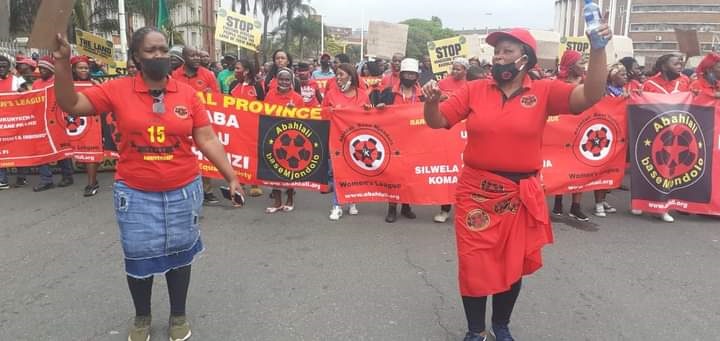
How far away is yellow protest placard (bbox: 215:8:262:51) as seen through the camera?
12531 millimetres

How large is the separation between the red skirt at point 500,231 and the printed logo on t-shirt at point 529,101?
1.31 feet

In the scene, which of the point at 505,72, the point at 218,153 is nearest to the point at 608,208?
the point at 505,72

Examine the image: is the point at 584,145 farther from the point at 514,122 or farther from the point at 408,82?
the point at 514,122

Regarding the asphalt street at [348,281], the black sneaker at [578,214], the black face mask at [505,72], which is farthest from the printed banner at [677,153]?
the black face mask at [505,72]

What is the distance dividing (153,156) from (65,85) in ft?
1.77

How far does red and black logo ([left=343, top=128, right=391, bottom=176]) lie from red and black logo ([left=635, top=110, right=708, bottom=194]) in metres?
2.85

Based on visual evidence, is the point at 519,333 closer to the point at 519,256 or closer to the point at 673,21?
the point at 519,256

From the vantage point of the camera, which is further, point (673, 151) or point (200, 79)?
point (200, 79)

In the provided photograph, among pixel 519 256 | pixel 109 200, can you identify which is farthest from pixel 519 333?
pixel 109 200

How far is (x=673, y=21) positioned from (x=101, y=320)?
359ft

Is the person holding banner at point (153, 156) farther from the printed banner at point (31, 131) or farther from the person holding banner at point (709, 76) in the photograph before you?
the person holding banner at point (709, 76)

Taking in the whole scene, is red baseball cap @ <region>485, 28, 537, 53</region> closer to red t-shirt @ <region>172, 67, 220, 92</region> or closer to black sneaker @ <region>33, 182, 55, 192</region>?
red t-shirt @ <region>172, 67, 220, 92</region>

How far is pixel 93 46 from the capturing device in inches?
413

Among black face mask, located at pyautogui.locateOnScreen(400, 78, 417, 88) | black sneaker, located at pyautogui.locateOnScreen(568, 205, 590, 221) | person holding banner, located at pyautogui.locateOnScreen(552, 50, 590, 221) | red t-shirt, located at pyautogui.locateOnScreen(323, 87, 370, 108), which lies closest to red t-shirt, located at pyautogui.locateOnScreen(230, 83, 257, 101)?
red t-shirt, located at pyautogui.locateOnScreen(323, 87, 370, 108)
